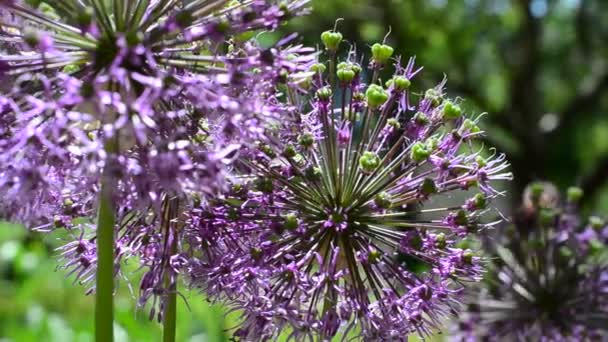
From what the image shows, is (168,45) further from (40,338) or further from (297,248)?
A: (40,338)

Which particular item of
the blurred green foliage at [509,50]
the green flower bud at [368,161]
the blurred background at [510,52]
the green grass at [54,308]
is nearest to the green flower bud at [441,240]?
the green flower bud at [368,161]

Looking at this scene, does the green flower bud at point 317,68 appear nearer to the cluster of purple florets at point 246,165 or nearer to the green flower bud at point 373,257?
the cluster of purple florets at point 246,165

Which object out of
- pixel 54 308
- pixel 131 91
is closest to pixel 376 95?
pixel 131 91

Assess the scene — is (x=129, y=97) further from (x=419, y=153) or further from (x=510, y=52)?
(x=510, y=52)

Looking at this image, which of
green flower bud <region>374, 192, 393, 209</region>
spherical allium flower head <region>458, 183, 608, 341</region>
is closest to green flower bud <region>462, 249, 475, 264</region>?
green flower bud <region>374, 192, 393, 209</region>

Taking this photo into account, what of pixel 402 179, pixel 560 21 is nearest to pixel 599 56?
pixel 560 21

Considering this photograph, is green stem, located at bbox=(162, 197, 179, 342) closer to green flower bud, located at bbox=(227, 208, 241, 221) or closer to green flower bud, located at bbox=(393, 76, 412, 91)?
green flower bud, located at bbox=(227, 208, 241, 221)
